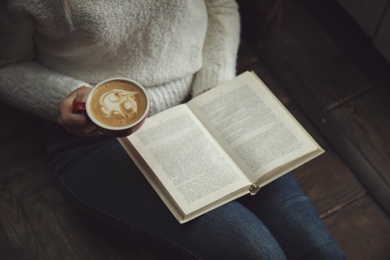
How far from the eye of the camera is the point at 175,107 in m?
0.99

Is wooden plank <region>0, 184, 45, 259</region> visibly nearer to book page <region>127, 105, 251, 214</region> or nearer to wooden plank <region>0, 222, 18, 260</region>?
wooden plank <region>0, 222, 18, 260</region>

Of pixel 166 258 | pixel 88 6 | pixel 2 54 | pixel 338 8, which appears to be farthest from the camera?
pixel 338 8

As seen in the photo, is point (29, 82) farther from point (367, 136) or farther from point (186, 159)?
point (367, 136)

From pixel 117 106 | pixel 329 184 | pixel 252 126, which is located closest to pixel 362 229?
pixel 329 184

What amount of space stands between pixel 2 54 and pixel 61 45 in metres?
0.12

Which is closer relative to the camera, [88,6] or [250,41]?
[88,6]

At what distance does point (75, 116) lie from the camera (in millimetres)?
846

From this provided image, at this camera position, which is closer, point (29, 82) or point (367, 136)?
point (29, 82)

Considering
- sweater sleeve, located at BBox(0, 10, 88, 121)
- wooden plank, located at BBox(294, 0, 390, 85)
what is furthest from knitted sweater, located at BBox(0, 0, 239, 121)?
wooden plank, located at BBox(294, 0, 390, 85)

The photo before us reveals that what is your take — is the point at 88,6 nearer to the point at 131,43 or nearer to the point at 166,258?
the point at 131,43

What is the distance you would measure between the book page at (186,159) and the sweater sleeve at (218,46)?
0.10m

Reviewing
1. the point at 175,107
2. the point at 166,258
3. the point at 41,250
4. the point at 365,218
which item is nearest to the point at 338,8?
the point at 365,218

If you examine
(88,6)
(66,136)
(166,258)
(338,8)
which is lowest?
(166,258)

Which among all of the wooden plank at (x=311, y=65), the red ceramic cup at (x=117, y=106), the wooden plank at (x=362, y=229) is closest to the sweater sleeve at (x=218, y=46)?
the red ceramic cup at (x=117, y=106)
